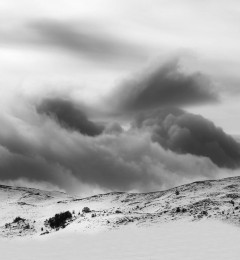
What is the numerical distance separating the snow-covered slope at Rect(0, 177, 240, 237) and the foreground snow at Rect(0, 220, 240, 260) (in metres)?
1.90

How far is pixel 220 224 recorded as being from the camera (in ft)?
148

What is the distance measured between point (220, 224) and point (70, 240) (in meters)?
14.6

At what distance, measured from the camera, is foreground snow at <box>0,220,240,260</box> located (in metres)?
36.1

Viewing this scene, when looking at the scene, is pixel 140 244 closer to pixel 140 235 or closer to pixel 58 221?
pixel 140 235

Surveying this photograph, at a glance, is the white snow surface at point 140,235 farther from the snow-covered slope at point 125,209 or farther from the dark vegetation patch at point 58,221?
the dark vegetation patch at point 58,221

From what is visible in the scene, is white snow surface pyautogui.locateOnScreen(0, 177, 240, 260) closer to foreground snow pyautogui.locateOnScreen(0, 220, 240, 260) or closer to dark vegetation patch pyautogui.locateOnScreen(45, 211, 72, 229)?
foreground snow pyautogui.locateOnScreen(0, 220, 240, 260)

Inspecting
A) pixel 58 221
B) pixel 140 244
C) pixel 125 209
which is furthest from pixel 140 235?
pixel 125 209

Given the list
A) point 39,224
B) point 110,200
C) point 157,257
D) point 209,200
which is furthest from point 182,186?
point 157,257

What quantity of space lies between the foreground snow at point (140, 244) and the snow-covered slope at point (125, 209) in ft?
6.22

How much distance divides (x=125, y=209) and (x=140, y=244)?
25.5 m

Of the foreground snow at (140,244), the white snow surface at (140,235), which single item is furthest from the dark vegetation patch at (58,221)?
the foreground snow at (140,244)

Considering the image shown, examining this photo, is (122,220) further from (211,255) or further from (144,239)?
(211,255)

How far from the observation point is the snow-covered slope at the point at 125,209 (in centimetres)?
4928

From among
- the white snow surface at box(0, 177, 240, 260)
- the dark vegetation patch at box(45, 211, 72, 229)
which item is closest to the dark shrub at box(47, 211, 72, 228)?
the dark vegetation patch at box(45, 211, 72, 229)
